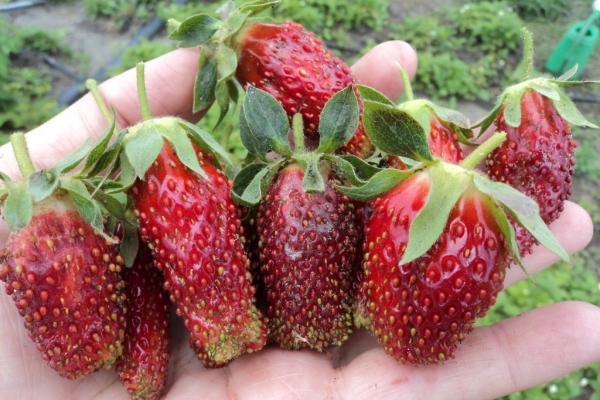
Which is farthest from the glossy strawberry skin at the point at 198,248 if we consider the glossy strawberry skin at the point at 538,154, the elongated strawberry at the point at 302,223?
the glossy strawberry skin at the point at 538,154

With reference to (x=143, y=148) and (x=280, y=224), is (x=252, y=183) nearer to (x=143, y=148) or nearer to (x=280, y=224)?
(x=280, y=224)

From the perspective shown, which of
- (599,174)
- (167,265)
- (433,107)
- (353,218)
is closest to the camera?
(167,265)

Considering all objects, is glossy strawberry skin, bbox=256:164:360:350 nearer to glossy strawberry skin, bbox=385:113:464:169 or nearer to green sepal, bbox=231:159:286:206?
green sepal, bbox=231:159:286:206

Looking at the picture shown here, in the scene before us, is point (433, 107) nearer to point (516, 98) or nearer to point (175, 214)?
→ point (516, 98)

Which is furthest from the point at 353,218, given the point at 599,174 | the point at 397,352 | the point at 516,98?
the point at 599,174

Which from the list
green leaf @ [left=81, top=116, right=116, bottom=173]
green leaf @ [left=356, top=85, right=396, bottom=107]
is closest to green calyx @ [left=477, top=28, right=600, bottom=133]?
green leaf @ [left=356, top=85, right=396, bottom=107]

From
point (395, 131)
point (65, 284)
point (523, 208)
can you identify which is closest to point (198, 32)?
point (395, 131)
